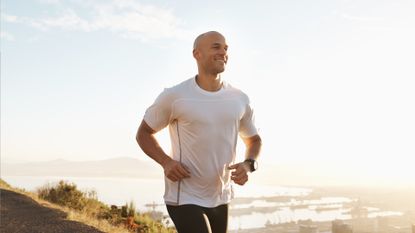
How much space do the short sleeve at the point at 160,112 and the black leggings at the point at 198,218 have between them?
1.80ft

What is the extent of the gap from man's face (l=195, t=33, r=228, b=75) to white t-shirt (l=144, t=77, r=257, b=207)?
15cm

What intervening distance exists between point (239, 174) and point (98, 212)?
10643 millimetres

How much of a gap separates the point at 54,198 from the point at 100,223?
592 centimetres

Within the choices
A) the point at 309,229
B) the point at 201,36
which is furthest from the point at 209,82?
the point at 309,229

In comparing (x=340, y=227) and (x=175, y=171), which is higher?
(x=175, y=171)

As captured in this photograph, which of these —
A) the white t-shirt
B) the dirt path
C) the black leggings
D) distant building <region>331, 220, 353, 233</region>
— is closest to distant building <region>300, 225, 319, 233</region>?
distant building <region>331, 220, 353, 233</region>

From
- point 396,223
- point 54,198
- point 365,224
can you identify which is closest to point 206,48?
point 54,198

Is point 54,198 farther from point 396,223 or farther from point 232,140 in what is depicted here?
point 396,223

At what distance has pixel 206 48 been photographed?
351 centimetres

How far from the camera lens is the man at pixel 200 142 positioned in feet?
11.1

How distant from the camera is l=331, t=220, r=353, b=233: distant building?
12.2 m

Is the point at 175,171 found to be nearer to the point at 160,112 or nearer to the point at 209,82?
the point at 160,112

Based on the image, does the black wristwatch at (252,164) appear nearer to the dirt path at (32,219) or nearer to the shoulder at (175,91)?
the shoulder at (175,91)

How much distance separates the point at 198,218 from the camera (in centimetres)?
331
